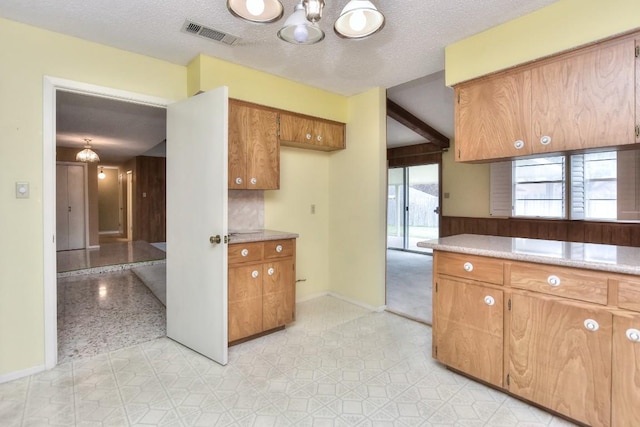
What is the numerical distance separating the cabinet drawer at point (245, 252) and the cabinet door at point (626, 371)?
2365 millimetres

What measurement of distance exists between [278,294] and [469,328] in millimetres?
1615

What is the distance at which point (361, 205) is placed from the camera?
3725 mm

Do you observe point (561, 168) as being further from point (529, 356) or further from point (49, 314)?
point (49, 314)

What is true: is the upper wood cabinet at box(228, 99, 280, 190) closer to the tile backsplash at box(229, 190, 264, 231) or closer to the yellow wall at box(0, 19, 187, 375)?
the tile backsplash at box(229, 190, 264, 231)

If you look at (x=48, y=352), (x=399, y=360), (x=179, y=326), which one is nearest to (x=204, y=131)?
(x=179, y=326)

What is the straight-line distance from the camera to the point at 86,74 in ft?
8.19

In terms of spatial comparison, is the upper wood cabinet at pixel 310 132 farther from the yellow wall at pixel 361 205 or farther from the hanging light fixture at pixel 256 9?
the hanging light fixture at pixel 256 9

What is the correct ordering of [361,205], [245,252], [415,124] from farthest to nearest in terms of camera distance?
[415,124] < [361,205] < [245,252]

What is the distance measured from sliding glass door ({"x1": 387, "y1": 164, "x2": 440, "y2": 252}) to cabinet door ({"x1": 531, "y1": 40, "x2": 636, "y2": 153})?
504cm

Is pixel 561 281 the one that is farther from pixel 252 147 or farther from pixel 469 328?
pixel 252 147

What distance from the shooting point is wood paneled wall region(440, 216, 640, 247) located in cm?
405

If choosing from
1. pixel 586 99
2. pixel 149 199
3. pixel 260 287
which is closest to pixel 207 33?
pixel 260 287

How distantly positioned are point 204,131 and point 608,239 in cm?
509

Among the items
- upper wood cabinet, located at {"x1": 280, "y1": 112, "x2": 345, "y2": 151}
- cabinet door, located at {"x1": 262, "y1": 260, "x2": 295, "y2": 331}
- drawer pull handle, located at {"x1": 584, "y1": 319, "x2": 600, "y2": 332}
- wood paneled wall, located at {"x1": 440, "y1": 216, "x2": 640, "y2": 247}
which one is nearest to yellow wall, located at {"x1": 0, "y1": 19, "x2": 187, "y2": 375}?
cabinet door, located at {"x1": 262, "y1": 260, "x2": 295, "y2": 331}
